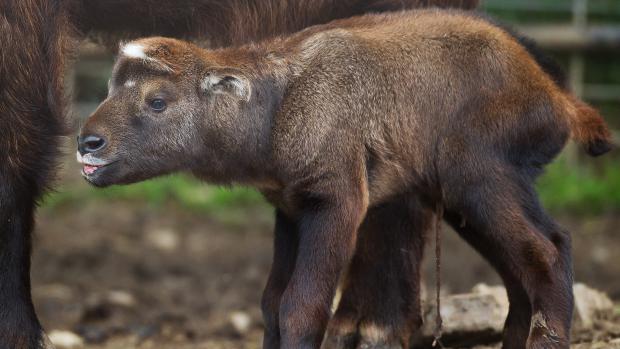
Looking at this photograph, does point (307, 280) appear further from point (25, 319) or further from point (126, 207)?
point (126, 207)

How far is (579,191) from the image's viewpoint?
11406 mm

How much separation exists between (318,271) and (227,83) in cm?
92

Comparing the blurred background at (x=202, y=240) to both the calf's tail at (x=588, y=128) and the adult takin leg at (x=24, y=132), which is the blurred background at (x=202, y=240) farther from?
the calf's tail at (x=588, y=128)

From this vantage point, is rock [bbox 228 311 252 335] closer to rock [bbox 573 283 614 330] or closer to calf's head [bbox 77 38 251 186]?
rock [bbox 573 283 614 330]

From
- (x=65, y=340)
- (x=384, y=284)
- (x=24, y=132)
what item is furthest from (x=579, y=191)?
(x=24, y=132)

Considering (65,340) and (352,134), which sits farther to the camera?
(65,340)

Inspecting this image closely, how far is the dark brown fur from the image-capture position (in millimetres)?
5609

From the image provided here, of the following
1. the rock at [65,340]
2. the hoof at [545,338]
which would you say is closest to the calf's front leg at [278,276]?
the hoof at [545,338]

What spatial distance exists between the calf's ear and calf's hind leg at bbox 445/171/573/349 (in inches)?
38.1

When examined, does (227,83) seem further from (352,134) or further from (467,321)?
(467,321)

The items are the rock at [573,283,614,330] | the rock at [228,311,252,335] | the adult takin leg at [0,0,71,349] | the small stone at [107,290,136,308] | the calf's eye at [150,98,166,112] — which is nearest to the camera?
the calf's eye at [150,98,166,112]

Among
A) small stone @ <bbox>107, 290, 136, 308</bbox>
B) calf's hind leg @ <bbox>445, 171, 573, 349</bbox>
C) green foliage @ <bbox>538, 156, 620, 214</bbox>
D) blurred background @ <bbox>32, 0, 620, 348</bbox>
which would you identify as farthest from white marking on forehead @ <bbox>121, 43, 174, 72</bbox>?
green foliage @ <bbox>538, 156, 620, 214</bbox>

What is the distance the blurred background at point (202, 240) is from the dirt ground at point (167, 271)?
0.01m

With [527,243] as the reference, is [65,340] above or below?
below
